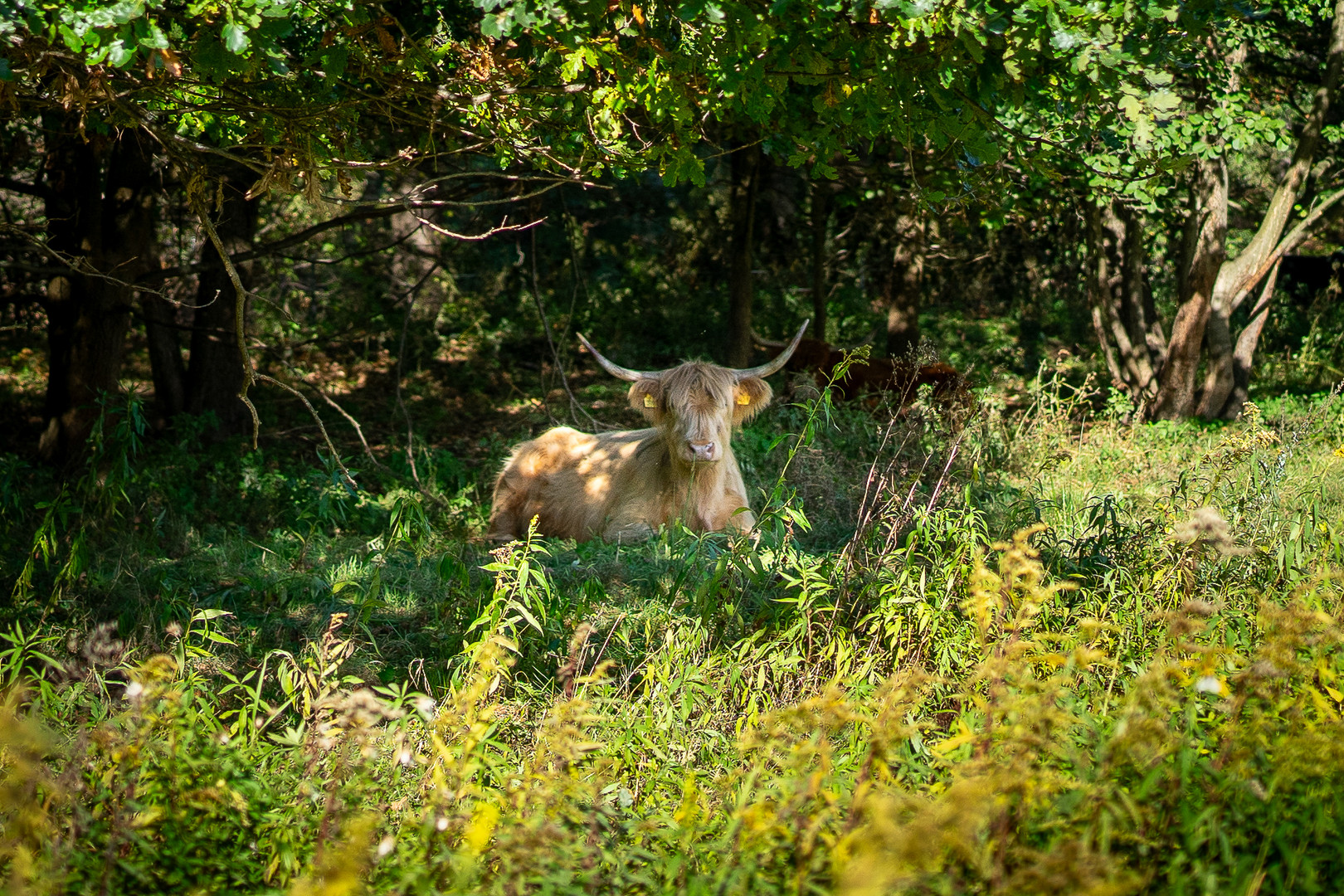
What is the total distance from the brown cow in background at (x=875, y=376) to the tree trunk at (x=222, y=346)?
15.2ft

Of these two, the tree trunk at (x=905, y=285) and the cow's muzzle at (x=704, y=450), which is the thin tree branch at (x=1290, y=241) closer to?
the tree trunk at (x=905, y=285)

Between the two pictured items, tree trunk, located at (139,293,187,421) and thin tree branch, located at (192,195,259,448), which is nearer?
thin tree branch, located at (192,195,259,448)

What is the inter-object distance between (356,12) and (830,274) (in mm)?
11851

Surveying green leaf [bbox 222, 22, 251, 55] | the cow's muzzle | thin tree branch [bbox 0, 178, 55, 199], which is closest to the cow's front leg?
the cow's muzzle

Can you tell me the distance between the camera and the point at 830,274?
1534 cm

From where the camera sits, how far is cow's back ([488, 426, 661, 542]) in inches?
273

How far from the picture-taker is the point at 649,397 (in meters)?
6.37

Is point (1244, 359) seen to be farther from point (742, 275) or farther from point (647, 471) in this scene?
point (647, 471)

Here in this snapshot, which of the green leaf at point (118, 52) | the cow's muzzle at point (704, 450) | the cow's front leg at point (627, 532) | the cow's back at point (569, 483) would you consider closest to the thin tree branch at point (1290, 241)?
the cow's back at point (569, 483)

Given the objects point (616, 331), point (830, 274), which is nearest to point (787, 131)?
point (616, 331)

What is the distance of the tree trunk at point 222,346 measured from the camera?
28.4ft

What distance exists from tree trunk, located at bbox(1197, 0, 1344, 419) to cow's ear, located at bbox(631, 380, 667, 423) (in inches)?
241

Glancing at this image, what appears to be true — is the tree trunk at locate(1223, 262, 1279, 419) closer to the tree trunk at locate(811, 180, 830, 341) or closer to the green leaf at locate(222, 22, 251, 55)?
the tree trunk at locate(811, 180, 830, 341)

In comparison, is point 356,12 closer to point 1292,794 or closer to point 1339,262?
point 1292,794
